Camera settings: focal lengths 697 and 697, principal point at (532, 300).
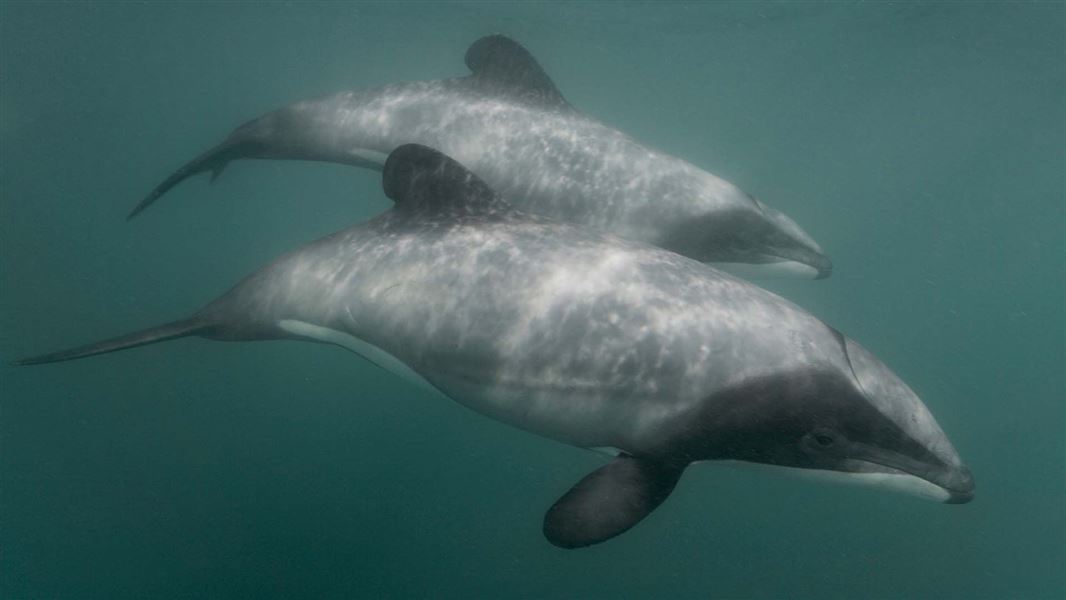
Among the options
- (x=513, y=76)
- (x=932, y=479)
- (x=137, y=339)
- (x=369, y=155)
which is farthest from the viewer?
(x=369, y=155)

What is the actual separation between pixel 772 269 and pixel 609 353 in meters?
5.50

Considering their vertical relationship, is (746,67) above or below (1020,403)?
above

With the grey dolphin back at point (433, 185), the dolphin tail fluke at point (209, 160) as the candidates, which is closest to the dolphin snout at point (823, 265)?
the grey dolphin back at point (433, 185)

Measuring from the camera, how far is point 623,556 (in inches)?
614

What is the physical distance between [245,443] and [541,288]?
13.9 m

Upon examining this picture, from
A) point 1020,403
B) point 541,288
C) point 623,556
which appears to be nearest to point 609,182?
point 541,288

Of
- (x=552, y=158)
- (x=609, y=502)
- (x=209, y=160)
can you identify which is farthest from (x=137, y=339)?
(x=609, y=502)

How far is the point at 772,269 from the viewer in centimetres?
1080

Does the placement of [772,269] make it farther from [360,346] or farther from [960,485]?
[360,346]

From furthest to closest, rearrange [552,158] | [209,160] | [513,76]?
1. [209,160]
2. [513,76]
3. [552,158]

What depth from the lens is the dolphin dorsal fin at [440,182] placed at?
7.66 m

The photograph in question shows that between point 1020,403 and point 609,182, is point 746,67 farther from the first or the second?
point 609,182

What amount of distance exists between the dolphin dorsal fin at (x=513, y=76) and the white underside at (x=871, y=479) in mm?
6855

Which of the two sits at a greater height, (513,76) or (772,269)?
(513,76)
